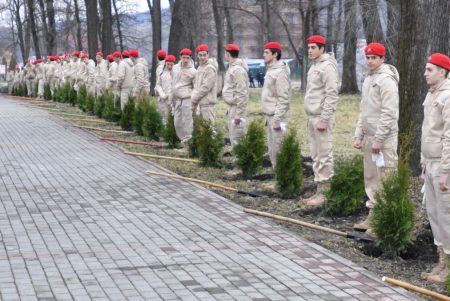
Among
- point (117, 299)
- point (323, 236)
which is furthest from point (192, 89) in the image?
point (117, 299)

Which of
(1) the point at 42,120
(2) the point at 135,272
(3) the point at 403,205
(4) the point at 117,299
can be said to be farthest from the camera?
(1) the point at 42,120

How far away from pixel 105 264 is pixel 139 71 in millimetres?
14697

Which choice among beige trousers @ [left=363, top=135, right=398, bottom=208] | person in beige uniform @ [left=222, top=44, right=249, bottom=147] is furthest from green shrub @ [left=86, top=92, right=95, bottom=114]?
beige trousers @ [left=363, top=135, right=398, bottom=208]

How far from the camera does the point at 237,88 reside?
14102 mm

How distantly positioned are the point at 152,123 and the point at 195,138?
4.01m

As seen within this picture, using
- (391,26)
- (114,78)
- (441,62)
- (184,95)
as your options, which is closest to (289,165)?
(441,62)

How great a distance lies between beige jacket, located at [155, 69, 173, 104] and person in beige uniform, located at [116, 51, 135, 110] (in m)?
3.17

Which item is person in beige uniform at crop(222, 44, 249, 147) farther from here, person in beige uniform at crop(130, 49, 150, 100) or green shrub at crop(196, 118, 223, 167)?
person in beige uniform at crop(130, 49, 150, 100)

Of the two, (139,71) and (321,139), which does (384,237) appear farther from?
(139,71)

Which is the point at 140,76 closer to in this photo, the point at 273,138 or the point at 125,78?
the point at 125,78

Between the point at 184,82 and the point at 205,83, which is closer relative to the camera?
the point at 205,83

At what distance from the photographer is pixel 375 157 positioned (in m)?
9.12

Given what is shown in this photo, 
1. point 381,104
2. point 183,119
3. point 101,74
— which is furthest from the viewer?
point 101,74

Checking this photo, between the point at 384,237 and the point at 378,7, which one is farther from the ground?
the point at 378,7
